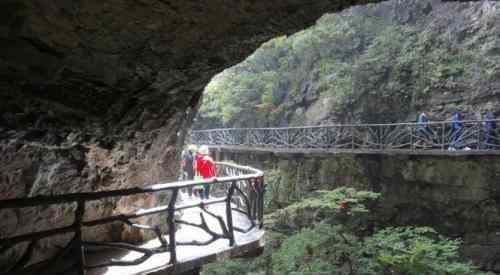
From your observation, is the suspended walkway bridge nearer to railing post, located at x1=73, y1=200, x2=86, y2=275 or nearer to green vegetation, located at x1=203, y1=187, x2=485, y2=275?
green vegetation, located at x1=203, y1=187, x2=485, y2=275

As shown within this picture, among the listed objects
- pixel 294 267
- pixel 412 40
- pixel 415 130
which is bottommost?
pixel 294 267

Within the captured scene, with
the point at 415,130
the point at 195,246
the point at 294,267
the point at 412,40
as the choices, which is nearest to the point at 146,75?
the point at 195,246

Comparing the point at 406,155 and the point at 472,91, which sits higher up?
the point at 472,91

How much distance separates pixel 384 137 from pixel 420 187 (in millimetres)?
2131

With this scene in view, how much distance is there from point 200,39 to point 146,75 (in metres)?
0.67

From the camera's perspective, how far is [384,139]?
1337 centimetres

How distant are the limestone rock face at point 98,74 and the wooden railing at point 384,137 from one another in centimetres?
969

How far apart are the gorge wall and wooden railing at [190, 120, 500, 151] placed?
496mm

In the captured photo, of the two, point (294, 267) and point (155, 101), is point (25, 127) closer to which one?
point (155, 101)

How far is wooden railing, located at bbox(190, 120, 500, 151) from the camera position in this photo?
11.3 m

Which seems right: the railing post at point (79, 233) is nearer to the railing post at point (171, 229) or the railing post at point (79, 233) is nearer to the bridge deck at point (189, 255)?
the bridge deck at point (189, 255)

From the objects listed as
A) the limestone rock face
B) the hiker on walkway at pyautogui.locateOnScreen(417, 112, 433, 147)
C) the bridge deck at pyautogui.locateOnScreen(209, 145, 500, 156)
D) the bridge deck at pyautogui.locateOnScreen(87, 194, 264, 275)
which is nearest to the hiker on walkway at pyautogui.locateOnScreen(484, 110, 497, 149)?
the bridge deck at pyautogui.locateOnScreen(209, 145, 500, 156)

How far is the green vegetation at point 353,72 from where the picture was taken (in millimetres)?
14250

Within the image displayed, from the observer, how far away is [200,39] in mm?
2812
